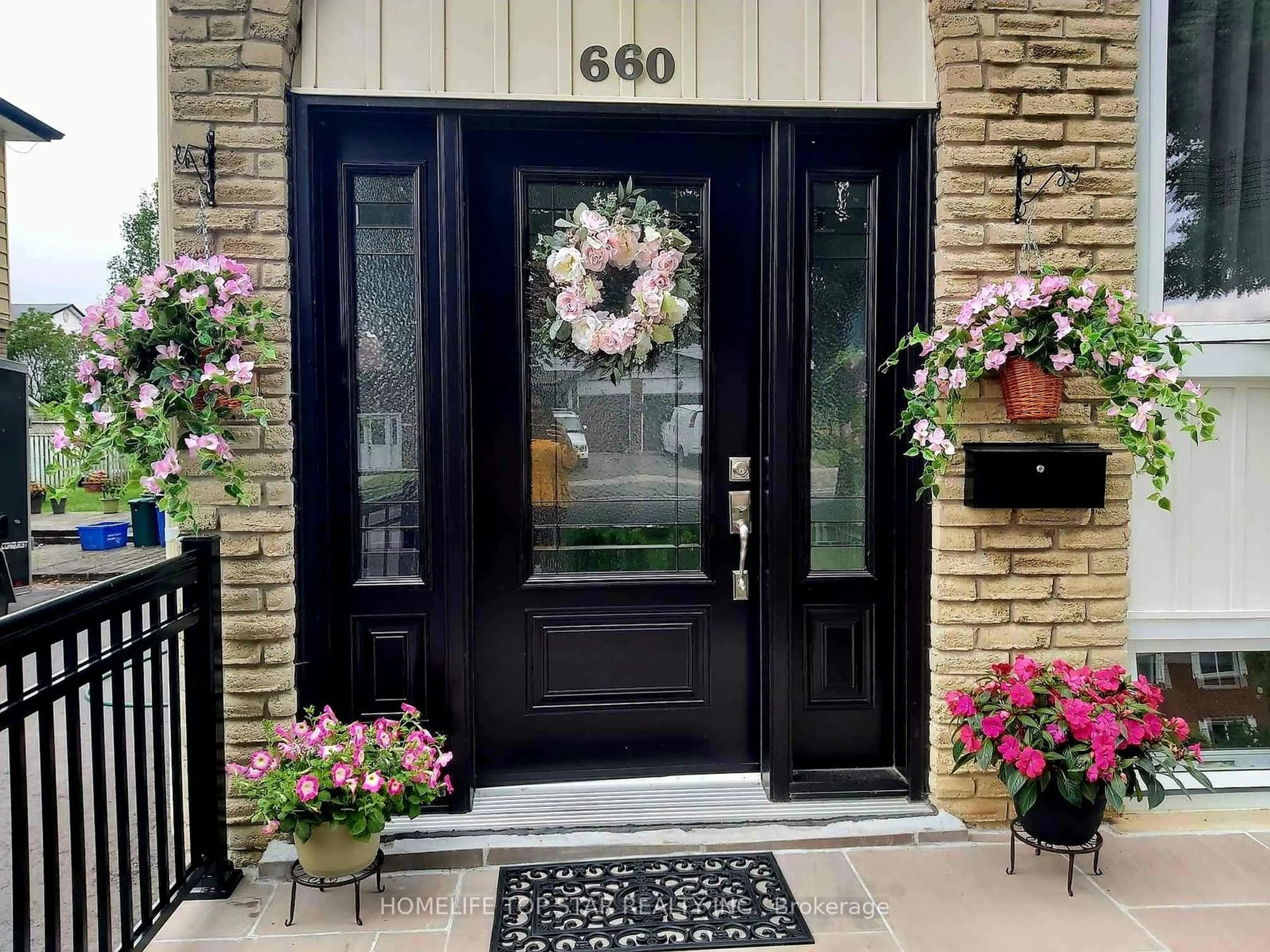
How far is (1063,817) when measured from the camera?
7.41 ft

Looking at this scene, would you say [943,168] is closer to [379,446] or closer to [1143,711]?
[1143,711]

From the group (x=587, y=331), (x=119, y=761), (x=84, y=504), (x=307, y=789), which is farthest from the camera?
(x=84, y=504)

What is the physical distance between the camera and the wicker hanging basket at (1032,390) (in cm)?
239

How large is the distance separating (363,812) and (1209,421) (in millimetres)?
2471

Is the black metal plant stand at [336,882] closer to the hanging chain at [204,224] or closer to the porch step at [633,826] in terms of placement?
the porch step at [633,826]

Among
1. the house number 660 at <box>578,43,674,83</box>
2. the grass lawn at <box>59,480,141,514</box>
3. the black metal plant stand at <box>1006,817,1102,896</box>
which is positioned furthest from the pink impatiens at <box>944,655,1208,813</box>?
the grass lawn at <box>59,480,141,514</box>

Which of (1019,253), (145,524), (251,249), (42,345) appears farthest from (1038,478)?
(42,345)

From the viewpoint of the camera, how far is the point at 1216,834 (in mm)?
2584

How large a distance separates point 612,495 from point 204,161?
5.05 feet

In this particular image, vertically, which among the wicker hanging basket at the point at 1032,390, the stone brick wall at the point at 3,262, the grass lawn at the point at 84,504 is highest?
the stone brick wall at the point at 3,262

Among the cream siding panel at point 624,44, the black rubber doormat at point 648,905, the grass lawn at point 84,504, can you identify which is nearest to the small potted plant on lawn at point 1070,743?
the black rubber doormat at point 648,905

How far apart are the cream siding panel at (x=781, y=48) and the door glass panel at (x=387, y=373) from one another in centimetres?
114

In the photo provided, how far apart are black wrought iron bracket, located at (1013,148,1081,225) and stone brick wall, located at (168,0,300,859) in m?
2.16

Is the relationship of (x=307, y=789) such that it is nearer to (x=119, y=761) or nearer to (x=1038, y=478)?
(x=119, y=761)
